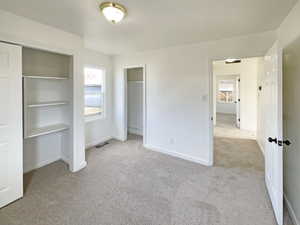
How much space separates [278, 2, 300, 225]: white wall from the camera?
180 centimetres

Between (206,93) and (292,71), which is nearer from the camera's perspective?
(292,71)

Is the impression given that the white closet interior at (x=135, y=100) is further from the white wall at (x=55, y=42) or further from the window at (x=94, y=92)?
the white wall at (x=55, y=42)

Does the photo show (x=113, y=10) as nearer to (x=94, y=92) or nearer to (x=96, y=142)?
(x=94, y=92)

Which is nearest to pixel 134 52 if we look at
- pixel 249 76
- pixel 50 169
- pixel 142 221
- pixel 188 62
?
pixel 188 62

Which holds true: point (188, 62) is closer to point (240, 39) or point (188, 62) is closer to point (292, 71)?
point (240, 39)

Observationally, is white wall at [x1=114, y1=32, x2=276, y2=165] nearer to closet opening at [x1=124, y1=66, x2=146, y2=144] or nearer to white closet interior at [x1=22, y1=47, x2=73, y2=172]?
closet opening at [x1=124, y1=66, x2=146, y2=144]

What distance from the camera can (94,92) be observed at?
4.55 metres

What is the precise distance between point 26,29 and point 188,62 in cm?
274

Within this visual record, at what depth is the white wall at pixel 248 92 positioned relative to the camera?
5.98 metres

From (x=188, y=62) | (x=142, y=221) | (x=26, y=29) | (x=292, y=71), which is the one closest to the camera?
(x=142, y=221)

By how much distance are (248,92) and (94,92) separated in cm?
542

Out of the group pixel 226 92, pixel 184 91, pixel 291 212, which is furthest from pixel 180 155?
pixel 226 92

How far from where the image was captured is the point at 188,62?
340cm

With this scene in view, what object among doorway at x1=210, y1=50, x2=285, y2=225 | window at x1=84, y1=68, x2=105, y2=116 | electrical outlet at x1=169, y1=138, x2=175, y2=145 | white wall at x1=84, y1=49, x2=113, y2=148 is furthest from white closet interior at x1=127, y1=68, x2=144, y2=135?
doorway at x1=210, y1=50, x2=285, y2=225
